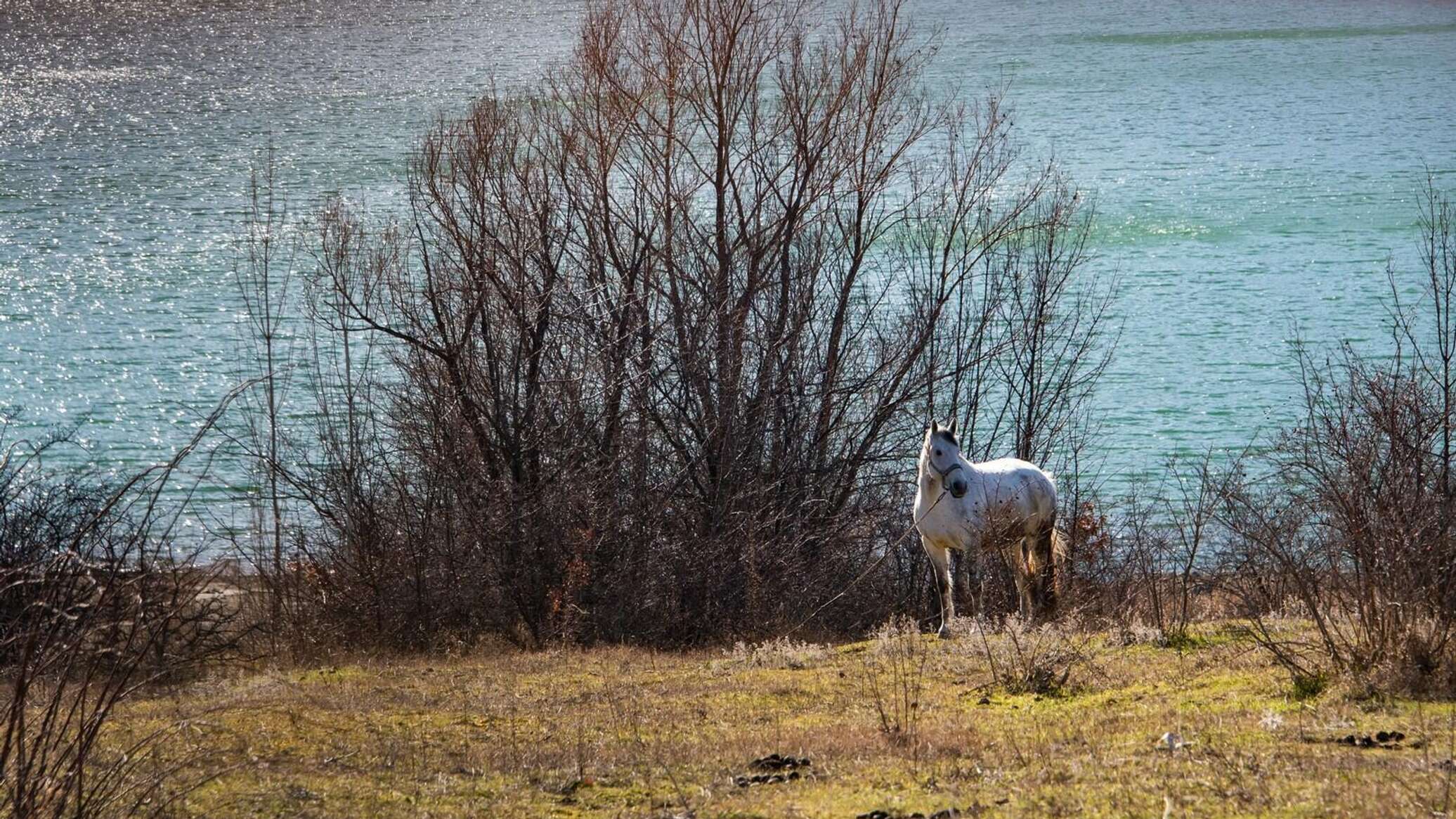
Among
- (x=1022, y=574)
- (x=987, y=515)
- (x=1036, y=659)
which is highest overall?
(x=987, y=515)

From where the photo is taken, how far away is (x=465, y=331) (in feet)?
70.8

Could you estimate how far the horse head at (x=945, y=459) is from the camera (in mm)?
13586

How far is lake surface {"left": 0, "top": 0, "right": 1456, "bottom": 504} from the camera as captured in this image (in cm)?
3422

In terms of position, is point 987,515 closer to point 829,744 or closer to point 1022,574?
point 1022,574

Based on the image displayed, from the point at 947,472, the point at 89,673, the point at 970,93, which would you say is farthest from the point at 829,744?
the point at 970,93

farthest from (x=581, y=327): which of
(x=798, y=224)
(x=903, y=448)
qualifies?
(x=903, y=448)

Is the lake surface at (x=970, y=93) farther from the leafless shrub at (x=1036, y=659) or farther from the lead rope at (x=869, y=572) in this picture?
the leafless shrub at (x=1036, y=659)

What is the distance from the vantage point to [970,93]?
55938 mm

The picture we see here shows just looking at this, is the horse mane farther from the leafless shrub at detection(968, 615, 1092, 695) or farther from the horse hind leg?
the leafless shrub at detection(968, 615, 1092, 695)

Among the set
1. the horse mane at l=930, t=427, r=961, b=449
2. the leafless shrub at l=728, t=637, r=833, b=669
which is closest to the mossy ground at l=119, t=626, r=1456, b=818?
the leafless shrub at l=728, t=637, r=833, b=669

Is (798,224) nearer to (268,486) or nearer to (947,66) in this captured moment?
(268,486)

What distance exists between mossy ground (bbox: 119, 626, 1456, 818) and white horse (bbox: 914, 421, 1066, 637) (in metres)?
1.43

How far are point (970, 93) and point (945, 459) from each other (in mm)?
44801

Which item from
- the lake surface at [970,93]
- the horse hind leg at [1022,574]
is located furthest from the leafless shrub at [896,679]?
the lake surface at [970,93]
